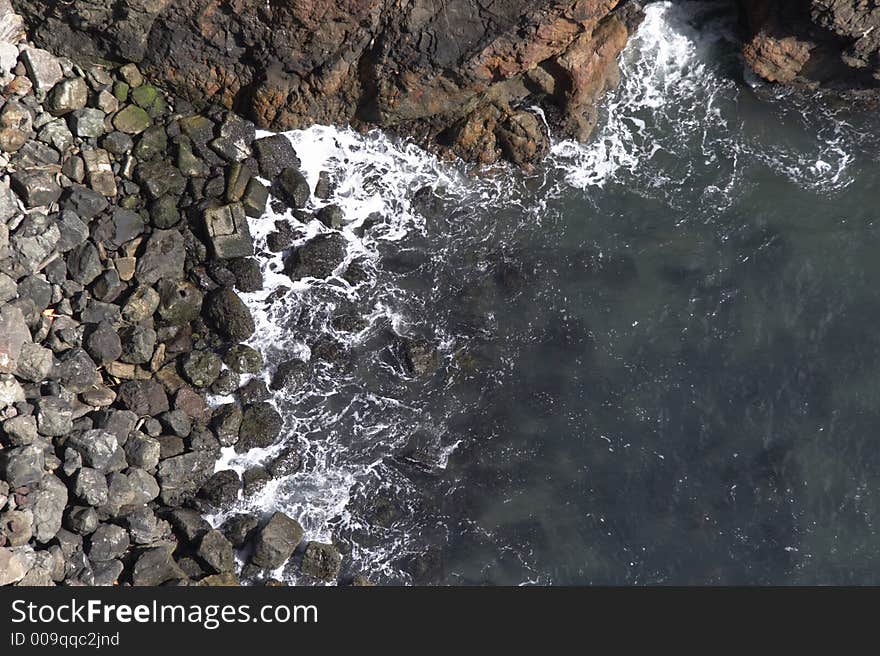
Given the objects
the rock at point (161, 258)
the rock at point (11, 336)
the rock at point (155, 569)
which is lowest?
the rock at point (155, 569)

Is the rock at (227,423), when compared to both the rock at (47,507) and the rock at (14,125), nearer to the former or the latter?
the rock at (47,507)

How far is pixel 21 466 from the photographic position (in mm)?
23672

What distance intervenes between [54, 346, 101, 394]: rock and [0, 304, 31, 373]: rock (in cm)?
121

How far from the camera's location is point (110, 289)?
26.7m

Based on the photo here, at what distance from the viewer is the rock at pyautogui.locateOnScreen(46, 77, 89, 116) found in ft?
87.5

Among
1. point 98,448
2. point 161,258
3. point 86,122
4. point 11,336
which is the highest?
point 86,122

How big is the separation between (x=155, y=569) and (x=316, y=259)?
10584mm

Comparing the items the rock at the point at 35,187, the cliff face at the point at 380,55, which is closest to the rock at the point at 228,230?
the cliff face at the point at 380,55

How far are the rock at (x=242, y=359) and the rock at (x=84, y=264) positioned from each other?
4682 mm

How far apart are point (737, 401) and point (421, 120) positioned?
44.9 feet

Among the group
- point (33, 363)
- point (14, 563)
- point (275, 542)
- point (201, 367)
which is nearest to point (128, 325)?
point (201, 367)

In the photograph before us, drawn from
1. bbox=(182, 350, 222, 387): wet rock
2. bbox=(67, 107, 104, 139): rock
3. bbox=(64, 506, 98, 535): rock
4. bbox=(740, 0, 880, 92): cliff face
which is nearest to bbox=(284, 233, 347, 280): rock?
bbox=(182, 350, 222, 387): wet rock

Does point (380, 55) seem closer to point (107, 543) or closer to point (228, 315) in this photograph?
point (228, 315)

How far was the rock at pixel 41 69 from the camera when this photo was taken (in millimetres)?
26266
